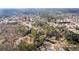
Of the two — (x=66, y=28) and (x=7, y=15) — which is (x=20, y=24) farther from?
(x=66, y=28)

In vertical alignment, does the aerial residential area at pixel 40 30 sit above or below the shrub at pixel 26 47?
above

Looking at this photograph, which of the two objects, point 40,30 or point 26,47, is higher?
point 40,30

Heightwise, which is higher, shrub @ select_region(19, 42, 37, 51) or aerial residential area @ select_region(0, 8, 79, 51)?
aerial residential area @ select_region(0, 8, 79, 51)
